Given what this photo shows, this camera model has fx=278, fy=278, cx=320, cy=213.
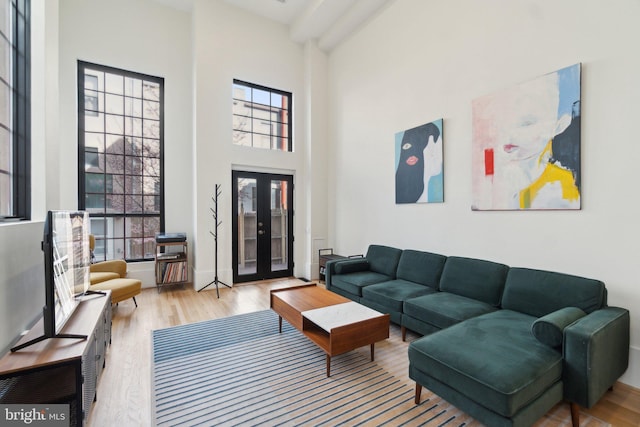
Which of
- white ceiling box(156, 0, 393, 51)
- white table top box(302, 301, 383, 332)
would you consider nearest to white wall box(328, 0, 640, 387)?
white ceiling box(156, 0, 393, 51)

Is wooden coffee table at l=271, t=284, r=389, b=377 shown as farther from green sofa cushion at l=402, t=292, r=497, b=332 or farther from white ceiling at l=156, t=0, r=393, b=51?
white ceiling at l=156, t=0, r=393, b=51

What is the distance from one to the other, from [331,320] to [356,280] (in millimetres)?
1298

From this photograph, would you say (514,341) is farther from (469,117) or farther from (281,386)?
(469,117)

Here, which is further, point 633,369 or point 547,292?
point 547,292

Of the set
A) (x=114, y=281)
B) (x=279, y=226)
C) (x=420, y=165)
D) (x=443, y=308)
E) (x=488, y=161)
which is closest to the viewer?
(x=443, y=308)

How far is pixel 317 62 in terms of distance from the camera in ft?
18.7

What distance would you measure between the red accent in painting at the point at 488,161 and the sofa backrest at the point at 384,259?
151 cm

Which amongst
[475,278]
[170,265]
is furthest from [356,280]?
[170,265]

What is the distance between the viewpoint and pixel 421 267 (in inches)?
138

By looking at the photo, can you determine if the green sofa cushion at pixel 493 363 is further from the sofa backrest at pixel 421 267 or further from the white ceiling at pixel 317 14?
the white ceiling at pixel 317 14

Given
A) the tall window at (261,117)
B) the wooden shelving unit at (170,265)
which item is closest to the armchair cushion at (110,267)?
the wooden shelving unit at (170,265)

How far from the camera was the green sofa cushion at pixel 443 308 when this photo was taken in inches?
99.4

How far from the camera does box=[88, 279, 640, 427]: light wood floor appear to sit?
1921mm

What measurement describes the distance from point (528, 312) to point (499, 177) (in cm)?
136
